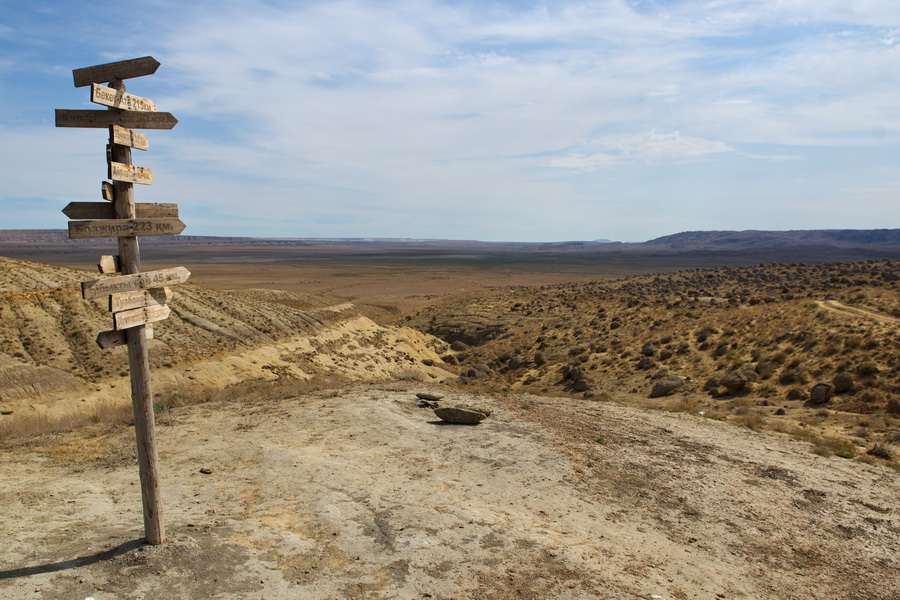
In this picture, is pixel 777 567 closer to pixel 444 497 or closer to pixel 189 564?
pixel 444 497

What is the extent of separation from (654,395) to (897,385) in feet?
25.7

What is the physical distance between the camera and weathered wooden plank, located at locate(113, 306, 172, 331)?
6.39 metres

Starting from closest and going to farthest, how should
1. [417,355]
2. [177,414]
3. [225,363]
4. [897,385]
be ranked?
[177,414]
[897,385]
[225,363]
[417,355]

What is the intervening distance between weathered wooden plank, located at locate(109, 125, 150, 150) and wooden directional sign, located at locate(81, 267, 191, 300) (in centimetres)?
154

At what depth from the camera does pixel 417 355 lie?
33.1 meters

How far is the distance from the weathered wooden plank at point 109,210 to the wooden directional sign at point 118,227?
13 centimetres

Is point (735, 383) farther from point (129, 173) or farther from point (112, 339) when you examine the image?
point (129, 173)

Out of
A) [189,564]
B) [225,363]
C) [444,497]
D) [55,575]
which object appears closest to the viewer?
[55,575]

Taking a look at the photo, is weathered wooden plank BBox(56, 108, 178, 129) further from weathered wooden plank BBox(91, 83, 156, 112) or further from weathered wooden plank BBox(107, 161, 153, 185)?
weathered wooden plank BBox(107, 161, 153, 185)

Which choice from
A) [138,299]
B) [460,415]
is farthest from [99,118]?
[460,415]

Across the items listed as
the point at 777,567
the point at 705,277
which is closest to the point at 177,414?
the point at 777,567

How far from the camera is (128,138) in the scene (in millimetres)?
6684

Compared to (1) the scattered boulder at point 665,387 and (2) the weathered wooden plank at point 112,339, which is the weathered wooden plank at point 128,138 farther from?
(1) the scattered boulder at point 665,387

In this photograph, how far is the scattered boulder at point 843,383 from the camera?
63.0 ft
